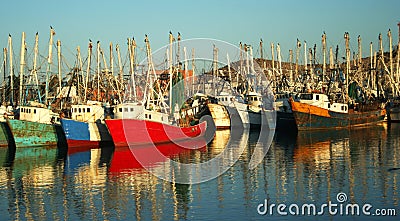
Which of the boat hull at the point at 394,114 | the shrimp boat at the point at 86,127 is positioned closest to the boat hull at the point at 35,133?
the shrimp boat at the point at 86,127

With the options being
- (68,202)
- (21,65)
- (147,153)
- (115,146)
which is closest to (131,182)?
(68,202)

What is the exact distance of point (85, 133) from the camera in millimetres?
59875

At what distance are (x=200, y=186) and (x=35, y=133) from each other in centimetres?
2788

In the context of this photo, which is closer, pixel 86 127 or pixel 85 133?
pixel 86 127

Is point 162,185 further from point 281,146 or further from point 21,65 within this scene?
point 21,65

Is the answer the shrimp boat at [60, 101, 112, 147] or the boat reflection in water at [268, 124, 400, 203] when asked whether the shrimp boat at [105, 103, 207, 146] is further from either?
the boat reflection in water at [268, 124, 400, 203]

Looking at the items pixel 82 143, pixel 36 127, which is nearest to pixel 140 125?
pixel 82 143

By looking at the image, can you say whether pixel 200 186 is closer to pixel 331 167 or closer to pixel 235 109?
pixel 331 167

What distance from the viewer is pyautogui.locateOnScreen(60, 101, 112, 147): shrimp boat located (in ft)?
192

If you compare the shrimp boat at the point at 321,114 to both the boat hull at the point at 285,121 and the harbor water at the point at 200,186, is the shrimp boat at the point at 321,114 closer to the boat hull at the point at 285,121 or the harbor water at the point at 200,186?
the boat hull at the point at 285,121

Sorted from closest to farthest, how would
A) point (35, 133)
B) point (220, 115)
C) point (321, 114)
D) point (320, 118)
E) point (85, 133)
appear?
point (35, 133) < point (85, 133) < point (321, 114) < point (320, 118) < point (220, 115)

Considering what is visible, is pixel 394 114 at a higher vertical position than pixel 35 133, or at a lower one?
higher

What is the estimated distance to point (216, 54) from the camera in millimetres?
95062

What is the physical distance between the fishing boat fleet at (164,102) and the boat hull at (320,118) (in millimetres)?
118
